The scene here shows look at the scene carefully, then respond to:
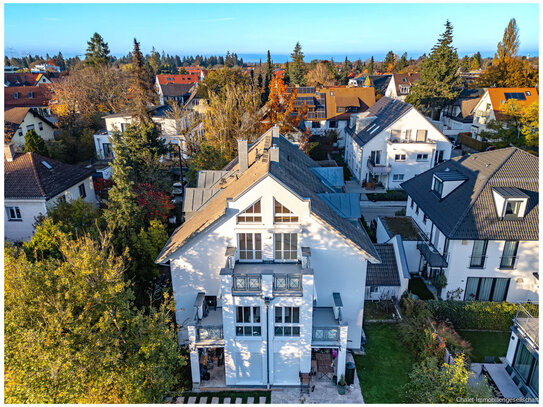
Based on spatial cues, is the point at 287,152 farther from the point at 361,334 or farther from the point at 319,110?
the point at 319,110

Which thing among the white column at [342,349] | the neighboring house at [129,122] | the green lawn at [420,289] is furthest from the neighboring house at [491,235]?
the neighboring house at [129,122]

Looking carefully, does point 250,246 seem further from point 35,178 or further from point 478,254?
point 35,178

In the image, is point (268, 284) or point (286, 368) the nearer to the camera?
point (268, 284)

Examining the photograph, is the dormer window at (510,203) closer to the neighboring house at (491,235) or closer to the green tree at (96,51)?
the neighboring house at (491,235)

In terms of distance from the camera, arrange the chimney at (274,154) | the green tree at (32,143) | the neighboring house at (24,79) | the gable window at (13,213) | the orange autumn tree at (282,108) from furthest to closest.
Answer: the neighboring house at (24,79), the orange autumn tree at (282,108), the green tree at (32,143), the gable window at (13,213), the chimney at (274,154)

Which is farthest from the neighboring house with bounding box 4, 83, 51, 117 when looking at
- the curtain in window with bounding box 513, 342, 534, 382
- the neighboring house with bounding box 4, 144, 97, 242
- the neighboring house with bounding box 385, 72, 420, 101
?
the curtain in window with bounding box 513, 342, 534, 382

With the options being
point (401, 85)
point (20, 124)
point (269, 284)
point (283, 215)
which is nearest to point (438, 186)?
point (283, 215)

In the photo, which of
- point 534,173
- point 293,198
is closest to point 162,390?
point 293,198
